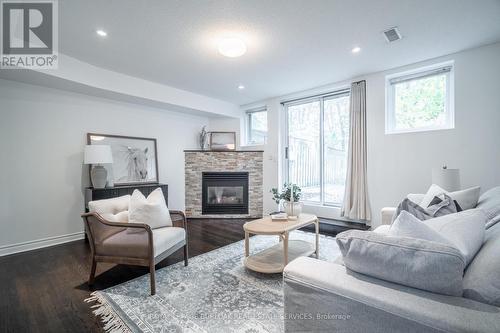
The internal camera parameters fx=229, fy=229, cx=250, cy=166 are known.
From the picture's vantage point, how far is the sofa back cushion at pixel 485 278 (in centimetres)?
79

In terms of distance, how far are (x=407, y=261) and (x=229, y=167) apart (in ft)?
14.6

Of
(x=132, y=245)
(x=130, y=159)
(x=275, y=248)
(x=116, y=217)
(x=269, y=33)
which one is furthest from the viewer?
(x=130, y=159)

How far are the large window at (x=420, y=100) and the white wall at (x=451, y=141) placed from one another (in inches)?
5.5

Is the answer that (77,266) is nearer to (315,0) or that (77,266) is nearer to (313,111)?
(315,0)

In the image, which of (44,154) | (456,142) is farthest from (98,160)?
(456,142)

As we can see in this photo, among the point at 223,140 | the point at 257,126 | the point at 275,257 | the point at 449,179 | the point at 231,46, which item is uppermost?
the point at 231,46

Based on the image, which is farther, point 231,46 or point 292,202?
point 292,202

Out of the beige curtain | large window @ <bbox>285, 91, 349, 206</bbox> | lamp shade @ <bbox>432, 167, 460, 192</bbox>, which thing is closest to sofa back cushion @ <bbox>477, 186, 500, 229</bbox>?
lamp shade @ <bbox>432, 167, 460, 192</bbox>

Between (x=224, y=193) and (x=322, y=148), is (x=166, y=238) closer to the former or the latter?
(x=224, y=193)

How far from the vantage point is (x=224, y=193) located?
525cm

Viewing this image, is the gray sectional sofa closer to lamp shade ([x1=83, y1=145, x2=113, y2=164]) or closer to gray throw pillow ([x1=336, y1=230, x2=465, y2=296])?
gray throw pillow ([x1=336, y1=230, x2=465, y2=296])

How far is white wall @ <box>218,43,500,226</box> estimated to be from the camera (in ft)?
9.48

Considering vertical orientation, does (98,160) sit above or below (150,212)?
above

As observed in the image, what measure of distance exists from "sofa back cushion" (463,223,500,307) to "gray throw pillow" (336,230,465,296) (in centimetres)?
5
